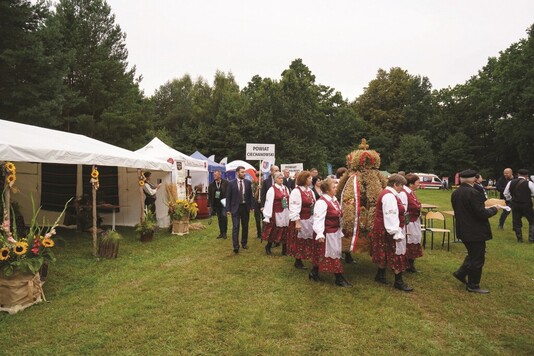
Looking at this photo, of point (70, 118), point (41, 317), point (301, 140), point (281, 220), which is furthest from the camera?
point (301, 140)

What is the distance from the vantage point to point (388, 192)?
5.47 metres

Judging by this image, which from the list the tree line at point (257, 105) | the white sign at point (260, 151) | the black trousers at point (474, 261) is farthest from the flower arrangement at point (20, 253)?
the tree line at point (257, 105)

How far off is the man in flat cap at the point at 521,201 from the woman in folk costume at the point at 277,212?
6.72 metres

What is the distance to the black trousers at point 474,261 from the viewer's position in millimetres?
5546

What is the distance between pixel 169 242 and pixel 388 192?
20.9 feet

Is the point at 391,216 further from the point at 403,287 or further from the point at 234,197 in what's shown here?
the point at 234,197

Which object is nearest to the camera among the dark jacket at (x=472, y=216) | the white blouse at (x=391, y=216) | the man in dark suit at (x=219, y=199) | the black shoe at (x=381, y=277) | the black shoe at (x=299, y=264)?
the white blouse at (x=391, y=216)

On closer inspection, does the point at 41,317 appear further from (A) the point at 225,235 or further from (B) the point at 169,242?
(A) the point at 225,235

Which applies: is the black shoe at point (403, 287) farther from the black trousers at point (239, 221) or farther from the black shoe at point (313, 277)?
the black trousers at point (239, 221)

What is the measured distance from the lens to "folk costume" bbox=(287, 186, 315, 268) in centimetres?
637

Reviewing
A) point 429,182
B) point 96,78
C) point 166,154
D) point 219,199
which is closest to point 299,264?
point 219,199

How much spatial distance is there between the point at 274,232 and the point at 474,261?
3776mm

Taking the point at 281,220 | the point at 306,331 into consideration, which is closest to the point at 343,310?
the point at 306,331

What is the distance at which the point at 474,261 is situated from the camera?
5637mm
